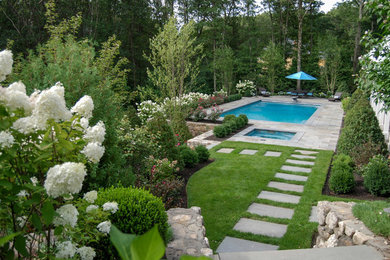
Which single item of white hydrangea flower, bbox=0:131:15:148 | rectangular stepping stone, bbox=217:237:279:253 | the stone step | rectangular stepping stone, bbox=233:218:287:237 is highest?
white hydrangea flower, bbox=0:131:15:148

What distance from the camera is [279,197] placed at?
234 inches

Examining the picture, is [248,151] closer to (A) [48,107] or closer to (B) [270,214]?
(B) [270,214]

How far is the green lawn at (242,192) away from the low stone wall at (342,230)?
0.27 meters

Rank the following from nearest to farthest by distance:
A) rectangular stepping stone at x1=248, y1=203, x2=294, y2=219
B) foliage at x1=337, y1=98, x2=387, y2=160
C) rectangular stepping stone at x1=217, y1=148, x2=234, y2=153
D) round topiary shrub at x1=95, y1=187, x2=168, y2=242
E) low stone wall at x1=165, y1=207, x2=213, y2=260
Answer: round topiary shrub at x1=95, y1=187, x2=168, y2=242, low stone wall at x1=165, y1=207, x2=213, y2=260, rectangular stepping stone at x1=248, y1=203, x2=294, y2=219, foliage at x1=337, y1=98, x2=387, y2=160, rectangular stepping stone at x1=217, y1=148, x2=234, y2=153

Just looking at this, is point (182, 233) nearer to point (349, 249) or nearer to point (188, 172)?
point (349, 249)

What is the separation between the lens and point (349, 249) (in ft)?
10.4

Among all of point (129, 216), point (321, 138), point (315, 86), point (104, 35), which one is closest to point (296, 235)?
point (129, 216)

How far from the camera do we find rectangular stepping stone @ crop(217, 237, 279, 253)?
4.19 m

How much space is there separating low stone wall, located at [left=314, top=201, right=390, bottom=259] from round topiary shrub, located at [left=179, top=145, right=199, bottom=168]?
11.3ft

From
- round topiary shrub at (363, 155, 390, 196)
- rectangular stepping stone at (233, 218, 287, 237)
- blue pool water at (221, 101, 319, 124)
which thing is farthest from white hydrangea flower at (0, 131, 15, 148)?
blue pool water at (221, 101, 319, 124)

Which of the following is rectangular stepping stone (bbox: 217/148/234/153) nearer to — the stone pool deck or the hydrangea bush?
the stone pool deck

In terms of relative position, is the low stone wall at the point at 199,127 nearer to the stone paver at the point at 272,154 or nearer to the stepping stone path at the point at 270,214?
the stone paver at the point at 272,154

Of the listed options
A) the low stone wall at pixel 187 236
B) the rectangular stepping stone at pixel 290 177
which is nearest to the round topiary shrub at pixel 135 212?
the low stone wall at pixel 187 236

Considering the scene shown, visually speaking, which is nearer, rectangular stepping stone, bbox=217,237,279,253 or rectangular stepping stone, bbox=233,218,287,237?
rectangular stepping stone, bbox=217,237,279,253
